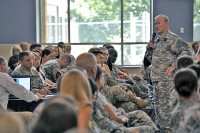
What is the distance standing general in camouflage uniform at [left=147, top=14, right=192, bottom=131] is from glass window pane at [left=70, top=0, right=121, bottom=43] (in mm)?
6761

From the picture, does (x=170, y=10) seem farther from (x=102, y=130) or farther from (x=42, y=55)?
(x=102, y=130)

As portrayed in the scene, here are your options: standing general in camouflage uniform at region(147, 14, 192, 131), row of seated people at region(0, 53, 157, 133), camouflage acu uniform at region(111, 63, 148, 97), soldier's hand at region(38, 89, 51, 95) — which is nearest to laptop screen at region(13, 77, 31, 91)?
soldier's hand at region(38, 89, 51, 95)

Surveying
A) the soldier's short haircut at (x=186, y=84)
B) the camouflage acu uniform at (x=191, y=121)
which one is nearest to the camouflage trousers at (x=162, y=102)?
the soldier's short haircut at (x=186, y=84)

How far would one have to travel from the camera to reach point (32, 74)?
7609 mm

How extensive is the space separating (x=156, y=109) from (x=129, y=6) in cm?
705

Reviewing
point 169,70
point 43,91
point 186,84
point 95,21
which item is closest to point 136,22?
point 95,21

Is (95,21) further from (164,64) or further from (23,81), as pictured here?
(23,81)

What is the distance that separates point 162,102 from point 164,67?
1.56 feet

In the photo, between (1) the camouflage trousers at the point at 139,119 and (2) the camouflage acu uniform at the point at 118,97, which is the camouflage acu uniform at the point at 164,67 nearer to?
(2) the camouflage acu uniform at the point at 118,97

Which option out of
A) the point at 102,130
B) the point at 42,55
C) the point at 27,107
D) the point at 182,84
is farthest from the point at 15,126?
the point at 42,55

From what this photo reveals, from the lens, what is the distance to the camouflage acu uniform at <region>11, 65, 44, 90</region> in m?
7.45

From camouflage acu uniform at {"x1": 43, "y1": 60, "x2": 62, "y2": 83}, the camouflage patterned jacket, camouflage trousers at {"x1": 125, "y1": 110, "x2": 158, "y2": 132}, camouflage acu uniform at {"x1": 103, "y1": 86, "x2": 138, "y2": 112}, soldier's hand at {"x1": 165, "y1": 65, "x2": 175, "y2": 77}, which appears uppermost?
the camouflage patterned jacket

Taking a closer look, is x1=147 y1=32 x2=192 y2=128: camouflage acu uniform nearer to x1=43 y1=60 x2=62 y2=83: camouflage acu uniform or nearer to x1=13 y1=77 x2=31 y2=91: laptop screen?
x1=13 y1=77 x2=31 y2=91: laptop screen

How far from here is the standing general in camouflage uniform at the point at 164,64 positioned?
23.7 feet
